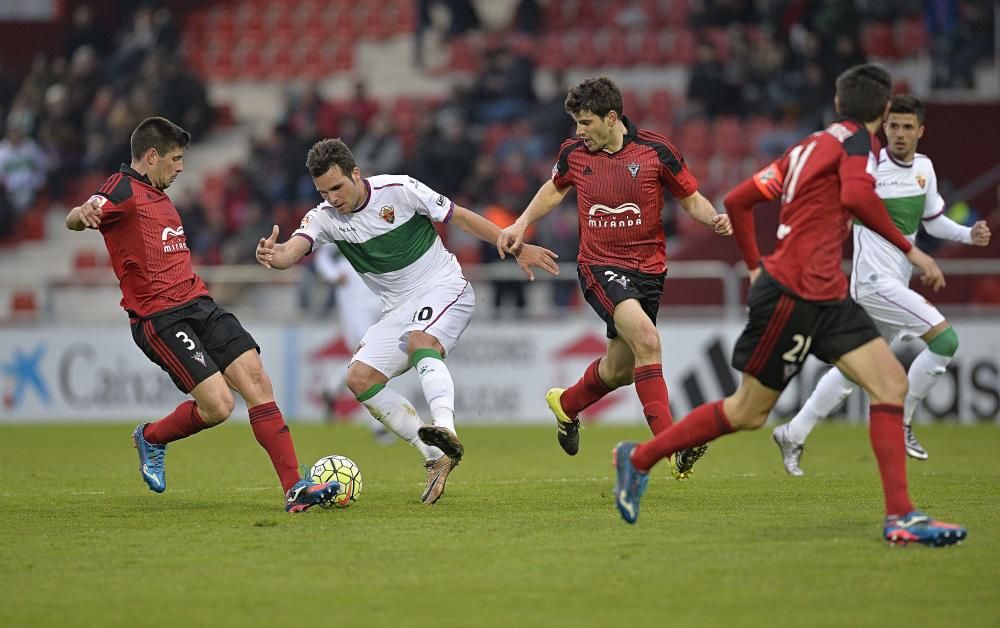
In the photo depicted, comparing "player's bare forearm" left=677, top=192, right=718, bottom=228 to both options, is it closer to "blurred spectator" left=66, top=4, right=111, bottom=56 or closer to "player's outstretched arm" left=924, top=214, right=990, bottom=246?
"player's outstretched arm" left=924, top=214, right=990, bottom=246

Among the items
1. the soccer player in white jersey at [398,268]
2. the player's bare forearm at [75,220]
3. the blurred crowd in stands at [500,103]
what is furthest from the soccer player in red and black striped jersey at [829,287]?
the blurred crowd in stands at [500,103]

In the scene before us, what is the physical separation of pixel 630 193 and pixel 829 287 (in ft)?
9.53

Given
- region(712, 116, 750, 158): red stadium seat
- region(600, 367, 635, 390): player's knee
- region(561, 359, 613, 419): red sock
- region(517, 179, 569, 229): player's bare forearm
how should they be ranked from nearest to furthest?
region(517, 179, 569, 229): player's bare forearm → region(600, 367, 635, 390): player's knee → region(561, 359, 613, 419): red sock → region(712, 116, 750, 158): red stadium seat

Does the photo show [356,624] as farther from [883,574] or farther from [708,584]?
[883,574]

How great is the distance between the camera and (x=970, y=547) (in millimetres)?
7035

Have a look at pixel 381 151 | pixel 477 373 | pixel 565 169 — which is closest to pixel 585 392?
pixel 565 169

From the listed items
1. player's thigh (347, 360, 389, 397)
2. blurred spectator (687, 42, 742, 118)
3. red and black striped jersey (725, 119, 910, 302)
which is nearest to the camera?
red and black striped jersey (725, 119, 910, 302)

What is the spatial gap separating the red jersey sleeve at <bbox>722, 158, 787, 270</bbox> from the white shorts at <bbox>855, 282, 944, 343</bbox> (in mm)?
3499

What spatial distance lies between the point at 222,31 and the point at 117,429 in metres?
12.6

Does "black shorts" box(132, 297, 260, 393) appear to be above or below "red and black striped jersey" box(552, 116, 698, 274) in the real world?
below

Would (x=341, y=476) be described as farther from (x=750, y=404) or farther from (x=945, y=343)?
(x=945, y=343)

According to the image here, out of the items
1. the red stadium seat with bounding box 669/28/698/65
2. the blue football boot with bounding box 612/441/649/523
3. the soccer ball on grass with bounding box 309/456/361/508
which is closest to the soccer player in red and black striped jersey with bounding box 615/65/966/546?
the blue football boot with bounding box 612/441/649/523

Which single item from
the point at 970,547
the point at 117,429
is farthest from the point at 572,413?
the point at 117,429

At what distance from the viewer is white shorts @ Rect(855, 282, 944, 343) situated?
34.8 feet
